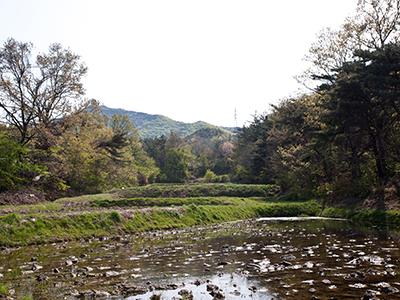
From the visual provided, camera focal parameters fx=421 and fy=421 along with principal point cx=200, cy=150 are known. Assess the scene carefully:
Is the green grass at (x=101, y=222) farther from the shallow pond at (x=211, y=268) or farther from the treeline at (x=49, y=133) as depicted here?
the treeline at (x=49, y=133)

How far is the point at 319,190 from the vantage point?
48.6 meters

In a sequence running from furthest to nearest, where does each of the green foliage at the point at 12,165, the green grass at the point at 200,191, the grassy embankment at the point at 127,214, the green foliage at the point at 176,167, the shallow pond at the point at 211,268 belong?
1. the green foliage at the point at 176,167
2. the green grass at the point at 200,191
3. the green foliage at the point at 12,165
4. the grassy embankment at the point at 127,214
5. the shallow pond at the point at 211,268

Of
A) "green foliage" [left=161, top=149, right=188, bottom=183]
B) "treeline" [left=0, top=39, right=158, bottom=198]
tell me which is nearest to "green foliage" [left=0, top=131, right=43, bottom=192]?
"treeline" [left=0, top=39, right=158, bottom=198]

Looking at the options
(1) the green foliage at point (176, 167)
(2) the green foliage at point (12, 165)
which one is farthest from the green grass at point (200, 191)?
(1) the green foliage at point (176, 167)

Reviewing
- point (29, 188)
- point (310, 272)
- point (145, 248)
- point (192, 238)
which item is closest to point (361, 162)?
point (192, 238)

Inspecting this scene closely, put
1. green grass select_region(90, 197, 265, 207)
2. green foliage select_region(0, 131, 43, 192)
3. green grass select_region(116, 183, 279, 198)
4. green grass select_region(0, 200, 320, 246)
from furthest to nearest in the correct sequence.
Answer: green grass select_region(116, 183, 279, 198)
green foliage select_region(0, 131, 43, 192)
green grass select_region(90, 197, 265, 207)
green grass select_region(0, 200, 320, 246)

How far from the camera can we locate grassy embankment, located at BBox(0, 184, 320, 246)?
970 inches

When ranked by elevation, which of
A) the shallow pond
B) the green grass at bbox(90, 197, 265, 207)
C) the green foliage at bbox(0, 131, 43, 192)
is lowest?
the shallow pond

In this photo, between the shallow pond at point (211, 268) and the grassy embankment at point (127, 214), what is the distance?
5.85 feet

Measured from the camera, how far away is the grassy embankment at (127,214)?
24650 millimetres

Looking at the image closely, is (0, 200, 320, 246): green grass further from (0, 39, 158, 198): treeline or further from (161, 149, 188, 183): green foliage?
(161, 149, 188, 183): green foliage

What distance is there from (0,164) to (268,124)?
169 feet

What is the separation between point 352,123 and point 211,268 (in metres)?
25.3

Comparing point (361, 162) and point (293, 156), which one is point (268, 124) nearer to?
point (293, 156)
